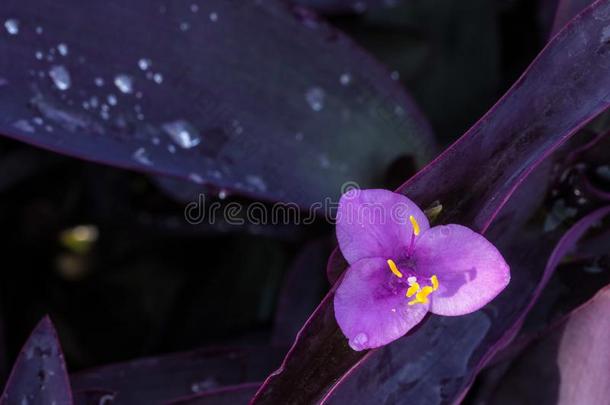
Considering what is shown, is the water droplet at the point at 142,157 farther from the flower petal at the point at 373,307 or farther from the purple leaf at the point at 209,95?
the flower petal at the point at 373,307

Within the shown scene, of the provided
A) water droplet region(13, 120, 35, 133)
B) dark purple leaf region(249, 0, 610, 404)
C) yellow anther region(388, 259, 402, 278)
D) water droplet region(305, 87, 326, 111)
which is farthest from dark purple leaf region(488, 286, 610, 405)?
water droplet region(13, 120, 35, 133)

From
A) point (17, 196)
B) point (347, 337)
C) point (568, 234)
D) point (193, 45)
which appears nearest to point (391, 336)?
point (347, 337)

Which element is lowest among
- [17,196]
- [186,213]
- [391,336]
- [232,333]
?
[391,336]

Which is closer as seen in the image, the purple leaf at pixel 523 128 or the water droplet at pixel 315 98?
the purple leaf at pixel 523 128

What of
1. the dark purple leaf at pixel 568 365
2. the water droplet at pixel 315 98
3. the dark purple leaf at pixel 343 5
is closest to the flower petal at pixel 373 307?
the dark purple leaf at pixel 568 365

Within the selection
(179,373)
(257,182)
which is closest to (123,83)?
(257,182)

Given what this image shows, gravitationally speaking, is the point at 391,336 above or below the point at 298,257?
below

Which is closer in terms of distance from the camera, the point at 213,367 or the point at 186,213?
the point at 213,367

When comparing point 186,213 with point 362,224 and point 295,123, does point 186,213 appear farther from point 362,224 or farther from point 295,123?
point 362,224
